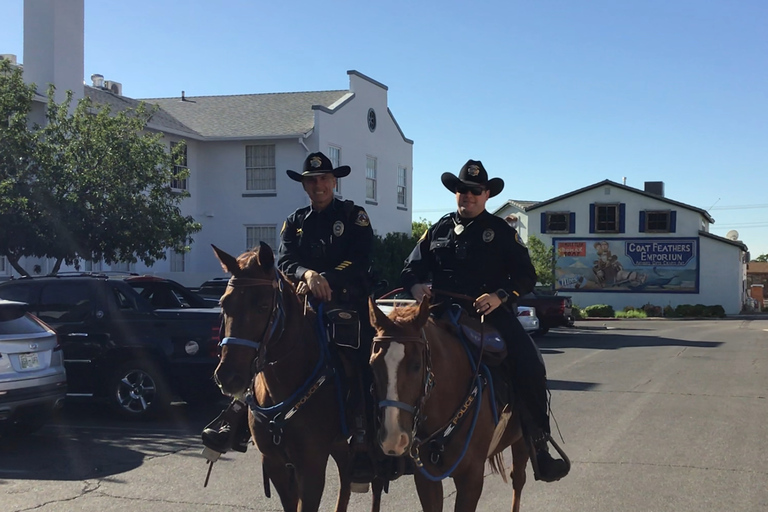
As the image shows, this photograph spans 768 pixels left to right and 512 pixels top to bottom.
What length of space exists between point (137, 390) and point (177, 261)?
1735 centimetres

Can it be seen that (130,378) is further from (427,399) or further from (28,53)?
(28,53)

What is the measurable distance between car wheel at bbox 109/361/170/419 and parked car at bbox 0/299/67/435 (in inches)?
51.3

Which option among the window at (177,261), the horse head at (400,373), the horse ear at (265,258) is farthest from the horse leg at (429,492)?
the window at (177,261)

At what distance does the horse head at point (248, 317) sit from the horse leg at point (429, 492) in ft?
3.71

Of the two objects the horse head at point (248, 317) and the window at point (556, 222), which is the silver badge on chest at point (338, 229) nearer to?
the horse head at point (248, 317)

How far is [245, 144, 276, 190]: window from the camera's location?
28016 millimetres

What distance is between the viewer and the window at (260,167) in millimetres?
28016

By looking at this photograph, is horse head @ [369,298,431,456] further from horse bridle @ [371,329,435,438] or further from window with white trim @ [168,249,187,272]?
window with white trim @ [168,249,187,272]

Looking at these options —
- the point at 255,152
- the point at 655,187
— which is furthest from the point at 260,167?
the point at 655,187

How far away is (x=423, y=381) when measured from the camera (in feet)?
13.9

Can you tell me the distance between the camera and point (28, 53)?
68.1 ft

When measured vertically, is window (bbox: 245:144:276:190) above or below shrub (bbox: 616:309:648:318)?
above

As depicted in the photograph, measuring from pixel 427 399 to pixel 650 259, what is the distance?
46081 millimetres

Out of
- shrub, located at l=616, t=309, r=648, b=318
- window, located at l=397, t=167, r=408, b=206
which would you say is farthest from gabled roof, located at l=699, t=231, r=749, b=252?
window, located at l=397, t=167, r=408, b=206
